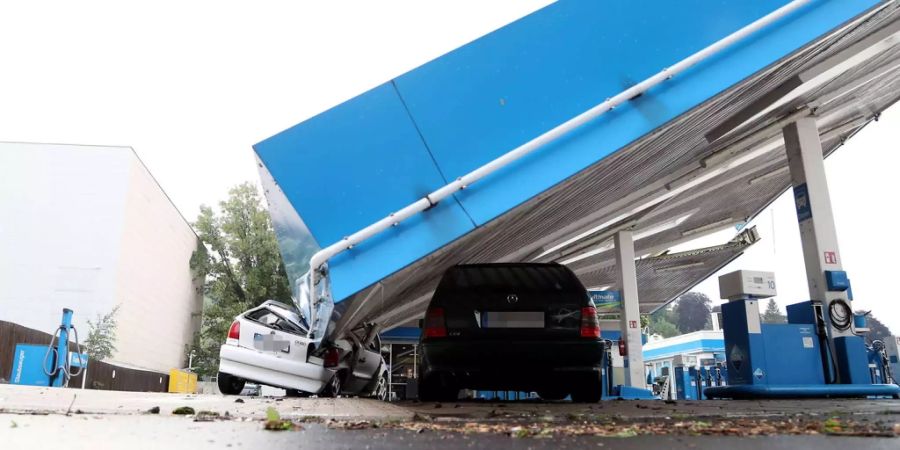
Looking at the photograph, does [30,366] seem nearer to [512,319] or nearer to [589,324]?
Answer: [512,319]

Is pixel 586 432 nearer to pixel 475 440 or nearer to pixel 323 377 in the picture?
pixel 475 440

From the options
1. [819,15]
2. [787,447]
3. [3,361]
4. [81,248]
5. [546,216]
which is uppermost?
[81,248]

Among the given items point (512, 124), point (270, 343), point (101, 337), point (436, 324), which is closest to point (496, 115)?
point (512, 124)

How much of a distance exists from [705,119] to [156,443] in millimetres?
6700

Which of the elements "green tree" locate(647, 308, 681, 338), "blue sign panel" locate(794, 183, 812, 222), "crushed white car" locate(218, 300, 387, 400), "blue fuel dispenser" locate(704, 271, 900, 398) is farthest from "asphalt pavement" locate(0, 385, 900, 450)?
"green tree" locate(647, 308, 681, 338)

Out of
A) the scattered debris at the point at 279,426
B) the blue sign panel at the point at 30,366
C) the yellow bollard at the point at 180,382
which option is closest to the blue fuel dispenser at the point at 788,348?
the scattered debris at the point at 279,426

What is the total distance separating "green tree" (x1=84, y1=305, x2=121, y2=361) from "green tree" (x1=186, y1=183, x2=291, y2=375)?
1053 cm

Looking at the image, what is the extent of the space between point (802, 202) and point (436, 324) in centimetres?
621

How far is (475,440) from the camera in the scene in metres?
3.15

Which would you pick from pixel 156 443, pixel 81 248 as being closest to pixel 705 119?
pixel 156 443

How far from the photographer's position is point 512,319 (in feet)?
20.6

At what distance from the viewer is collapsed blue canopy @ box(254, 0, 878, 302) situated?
21.0 ft

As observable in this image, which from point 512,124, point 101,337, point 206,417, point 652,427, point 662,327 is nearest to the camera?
point 652,427

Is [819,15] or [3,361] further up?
[819,15]
